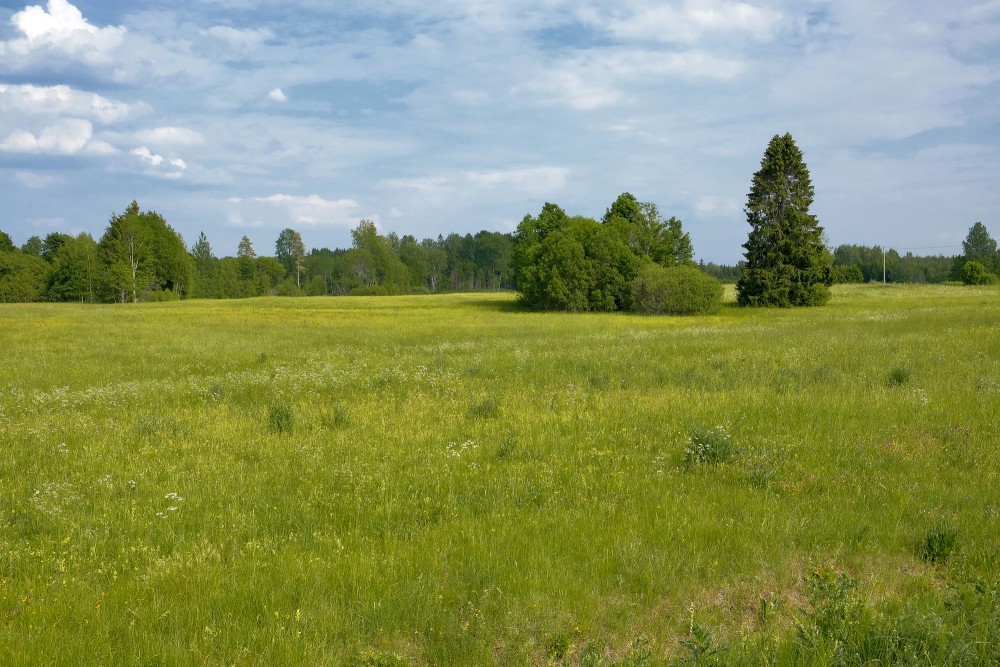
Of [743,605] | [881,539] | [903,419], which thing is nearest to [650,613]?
[743,605]

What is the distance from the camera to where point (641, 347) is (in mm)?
25938

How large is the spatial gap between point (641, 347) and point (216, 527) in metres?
21.0

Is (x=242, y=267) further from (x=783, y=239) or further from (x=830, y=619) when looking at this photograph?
(x=830, y=619)

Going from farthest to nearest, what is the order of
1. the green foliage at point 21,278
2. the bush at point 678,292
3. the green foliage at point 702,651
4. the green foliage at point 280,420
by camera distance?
the green foliage at point 21,278, the bush at point 678,292, the green foliage at point 280,420, the green foliage at point 702,651

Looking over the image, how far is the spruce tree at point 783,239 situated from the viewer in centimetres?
6762

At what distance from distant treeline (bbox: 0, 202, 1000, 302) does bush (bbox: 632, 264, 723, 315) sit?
18.6 metres

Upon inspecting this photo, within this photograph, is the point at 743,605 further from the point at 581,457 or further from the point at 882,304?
the point at 882,304

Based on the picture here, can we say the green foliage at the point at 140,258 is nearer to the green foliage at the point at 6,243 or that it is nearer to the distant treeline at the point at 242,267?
the distant treeline at the point at 242,267

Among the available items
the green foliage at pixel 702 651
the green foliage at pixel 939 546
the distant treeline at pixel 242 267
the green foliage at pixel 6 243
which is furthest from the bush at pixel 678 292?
the green foliage at pixel 6 243

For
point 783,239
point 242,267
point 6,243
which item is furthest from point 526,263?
point 6,243

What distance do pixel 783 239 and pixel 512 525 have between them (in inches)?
2713

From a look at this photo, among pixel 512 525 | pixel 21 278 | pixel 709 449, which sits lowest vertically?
pixel 512 525

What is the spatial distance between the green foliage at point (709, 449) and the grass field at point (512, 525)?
0.16ft

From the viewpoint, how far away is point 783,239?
222 ft
